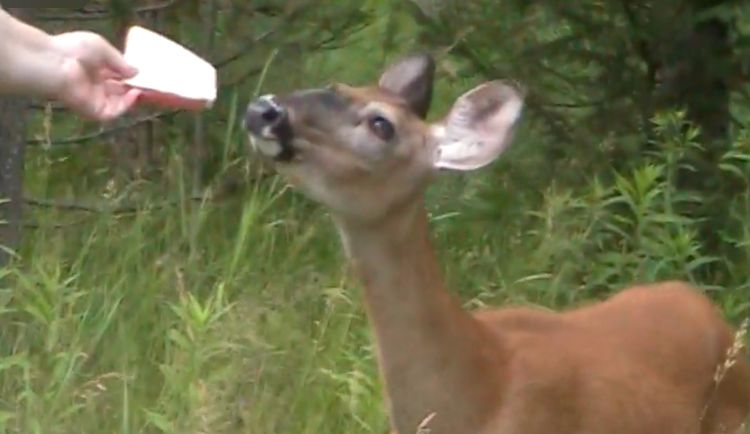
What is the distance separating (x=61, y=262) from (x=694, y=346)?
249 centimetres

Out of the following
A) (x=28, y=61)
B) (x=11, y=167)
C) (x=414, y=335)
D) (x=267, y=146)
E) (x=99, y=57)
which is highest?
(x=28, y=61)

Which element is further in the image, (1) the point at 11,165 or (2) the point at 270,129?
(1) the point at 11,165

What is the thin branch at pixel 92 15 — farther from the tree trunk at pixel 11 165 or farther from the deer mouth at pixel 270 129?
the deer mouth at pixel 270 129

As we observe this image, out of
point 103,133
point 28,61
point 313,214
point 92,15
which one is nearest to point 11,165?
point 103,133

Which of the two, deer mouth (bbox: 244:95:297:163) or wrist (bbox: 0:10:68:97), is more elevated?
wrist (bbox: 0:10:68:97)

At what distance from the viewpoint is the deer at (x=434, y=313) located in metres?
5.81

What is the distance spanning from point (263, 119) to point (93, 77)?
72 centimetres

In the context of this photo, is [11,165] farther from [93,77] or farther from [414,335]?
[93,77]

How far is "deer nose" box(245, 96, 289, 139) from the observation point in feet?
18.6

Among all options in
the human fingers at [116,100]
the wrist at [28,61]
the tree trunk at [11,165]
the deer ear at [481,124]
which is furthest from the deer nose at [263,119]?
the tree trunk at [11,165]

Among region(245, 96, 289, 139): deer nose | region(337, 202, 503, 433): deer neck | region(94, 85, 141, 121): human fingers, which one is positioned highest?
region(94, 85, 141, 121): human fingers

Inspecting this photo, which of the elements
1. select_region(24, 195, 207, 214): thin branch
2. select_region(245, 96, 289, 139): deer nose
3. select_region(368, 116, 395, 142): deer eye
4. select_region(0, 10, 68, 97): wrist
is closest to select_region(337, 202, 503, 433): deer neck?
select_region(368, 116, 395, 142): deer eye

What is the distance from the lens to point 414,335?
5.84 metres

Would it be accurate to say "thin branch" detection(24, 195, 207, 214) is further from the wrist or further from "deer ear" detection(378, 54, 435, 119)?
the wrist
